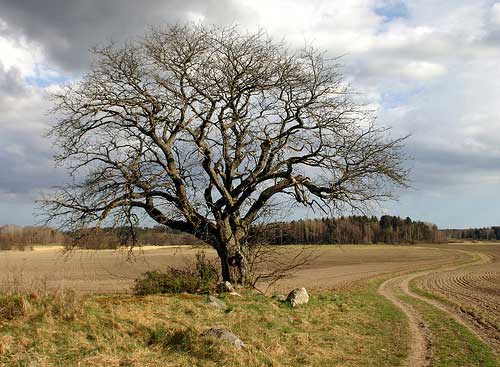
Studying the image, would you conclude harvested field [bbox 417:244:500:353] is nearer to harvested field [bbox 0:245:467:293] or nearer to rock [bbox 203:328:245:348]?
harvested field [bbox 0:245:467:293]

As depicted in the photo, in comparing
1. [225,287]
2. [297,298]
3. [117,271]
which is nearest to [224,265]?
[225,287]

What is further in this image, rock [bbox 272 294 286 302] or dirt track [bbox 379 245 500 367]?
rock [bbox 272 294 286 302]

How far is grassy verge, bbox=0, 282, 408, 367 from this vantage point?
26.6ft

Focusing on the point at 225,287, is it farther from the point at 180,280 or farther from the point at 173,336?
the point at 173,336

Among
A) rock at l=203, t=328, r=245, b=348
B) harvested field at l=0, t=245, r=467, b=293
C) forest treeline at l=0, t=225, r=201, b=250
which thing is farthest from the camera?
harvested field at l=0, t=245, r=467, b=293

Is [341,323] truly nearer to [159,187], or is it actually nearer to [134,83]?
[159,187]

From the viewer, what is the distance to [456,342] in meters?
12.4

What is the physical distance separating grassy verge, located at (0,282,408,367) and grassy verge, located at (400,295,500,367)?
2.74 feet

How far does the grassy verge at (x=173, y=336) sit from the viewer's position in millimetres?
8102

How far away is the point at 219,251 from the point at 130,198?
4.11m

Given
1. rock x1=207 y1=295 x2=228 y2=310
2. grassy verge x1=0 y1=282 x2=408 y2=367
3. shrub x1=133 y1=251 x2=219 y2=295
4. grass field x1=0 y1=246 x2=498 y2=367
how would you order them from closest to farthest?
grassy verge x1=0 y1=282 x2=408 y2=367, grass field x1=0 y1=246 x2=498 y2=367, rock x1=207 y1=295 x2=228 y2=310, shrub x1=133 y1=251 x2=219 y2=295

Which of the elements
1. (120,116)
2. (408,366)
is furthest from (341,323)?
(120,116)

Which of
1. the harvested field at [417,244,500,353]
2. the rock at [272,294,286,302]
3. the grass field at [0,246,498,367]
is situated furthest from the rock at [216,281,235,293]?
the harvested field at [417,244,500,353]

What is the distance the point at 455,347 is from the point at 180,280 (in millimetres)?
9853
